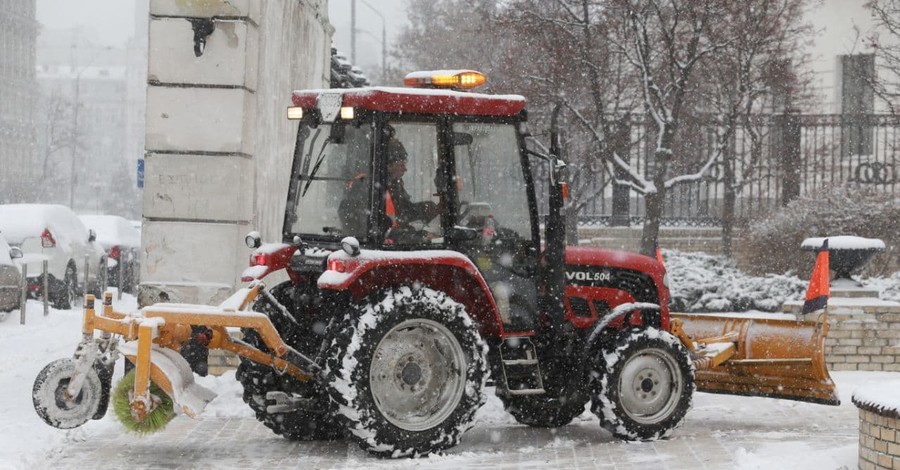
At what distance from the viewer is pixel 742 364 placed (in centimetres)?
1013

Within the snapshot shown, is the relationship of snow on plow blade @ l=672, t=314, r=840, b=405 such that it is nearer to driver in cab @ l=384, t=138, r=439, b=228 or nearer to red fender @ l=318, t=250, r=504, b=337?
red fender @ l=318, t=250, r=504, b=337

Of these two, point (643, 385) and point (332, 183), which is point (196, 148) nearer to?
point (332, 183)

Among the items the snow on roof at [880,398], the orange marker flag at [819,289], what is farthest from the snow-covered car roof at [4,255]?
the snow on roof at [880,398]

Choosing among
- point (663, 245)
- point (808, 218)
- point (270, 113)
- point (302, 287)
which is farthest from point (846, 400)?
point (663, 245)

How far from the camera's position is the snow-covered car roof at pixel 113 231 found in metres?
27.8

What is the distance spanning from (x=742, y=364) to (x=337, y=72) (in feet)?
31.2

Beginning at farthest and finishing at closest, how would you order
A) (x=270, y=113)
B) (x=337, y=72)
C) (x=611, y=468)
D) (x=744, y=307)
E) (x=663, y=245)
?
(x=663, y=245) → (x=337, y=72) → (x=744, y=307) → (x=270, y=113) → (x=611, y=468)

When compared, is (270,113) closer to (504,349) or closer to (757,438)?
(504,349)

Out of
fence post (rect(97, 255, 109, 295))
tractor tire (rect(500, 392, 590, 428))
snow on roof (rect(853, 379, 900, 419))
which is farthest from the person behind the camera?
fence post (rect(97, 255, 109, 295))

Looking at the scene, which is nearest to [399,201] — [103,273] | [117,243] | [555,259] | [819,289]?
[555,259]

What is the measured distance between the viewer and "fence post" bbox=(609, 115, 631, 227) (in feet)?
66.6

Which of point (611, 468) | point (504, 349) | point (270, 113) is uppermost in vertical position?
point (270, 113)

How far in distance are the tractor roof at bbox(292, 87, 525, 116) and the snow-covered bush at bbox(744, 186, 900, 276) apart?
9612 mm

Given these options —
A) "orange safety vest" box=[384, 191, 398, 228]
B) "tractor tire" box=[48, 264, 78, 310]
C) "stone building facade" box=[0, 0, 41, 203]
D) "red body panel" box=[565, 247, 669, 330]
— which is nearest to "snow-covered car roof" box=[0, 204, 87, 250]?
"tractor tire" box=[48, 264, 78, 310]
